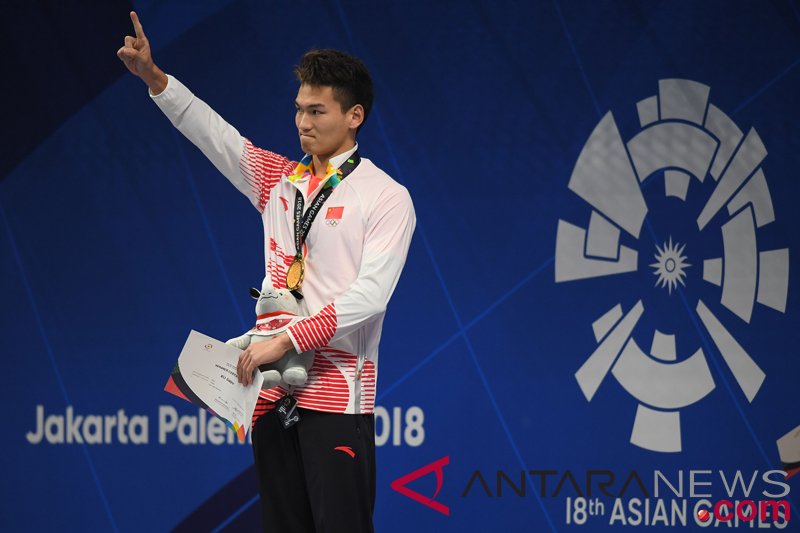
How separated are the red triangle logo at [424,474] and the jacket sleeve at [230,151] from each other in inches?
68.6

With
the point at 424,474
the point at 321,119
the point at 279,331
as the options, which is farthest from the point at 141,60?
the point at 424,474

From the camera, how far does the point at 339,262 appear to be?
96.2 inches

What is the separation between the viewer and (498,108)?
13.3ft

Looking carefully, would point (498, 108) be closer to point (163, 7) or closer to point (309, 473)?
point (163, 7)

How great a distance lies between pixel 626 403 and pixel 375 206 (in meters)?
1.93

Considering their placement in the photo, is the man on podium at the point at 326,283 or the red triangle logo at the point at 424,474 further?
the red triangle logo at the point at 424,474

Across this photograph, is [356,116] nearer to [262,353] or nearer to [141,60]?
[141,60]

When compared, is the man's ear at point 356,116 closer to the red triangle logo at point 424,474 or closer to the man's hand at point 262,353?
the man's hand at point 262,353

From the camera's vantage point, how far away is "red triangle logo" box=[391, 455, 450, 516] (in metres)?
3.98

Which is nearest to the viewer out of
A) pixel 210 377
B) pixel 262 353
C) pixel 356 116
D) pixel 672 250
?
pixel 262 353

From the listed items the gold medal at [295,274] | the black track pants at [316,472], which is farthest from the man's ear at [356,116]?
the black track pants at [316,472]

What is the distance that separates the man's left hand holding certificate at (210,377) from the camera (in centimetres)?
237

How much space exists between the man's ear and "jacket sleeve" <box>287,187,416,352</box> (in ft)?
0.67

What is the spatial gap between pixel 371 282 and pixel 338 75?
21.5 inches
